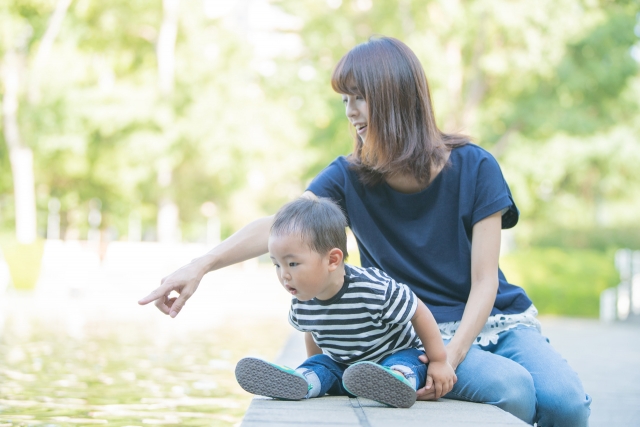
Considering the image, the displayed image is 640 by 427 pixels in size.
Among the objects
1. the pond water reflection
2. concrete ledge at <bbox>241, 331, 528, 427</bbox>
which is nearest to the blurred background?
the pond water reflection

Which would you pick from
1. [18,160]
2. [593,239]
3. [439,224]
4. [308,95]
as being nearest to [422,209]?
[439,224]

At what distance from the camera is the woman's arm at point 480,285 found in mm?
2789

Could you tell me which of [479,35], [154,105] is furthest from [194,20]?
[479,35]

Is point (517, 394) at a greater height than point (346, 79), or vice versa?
point (346, 79)

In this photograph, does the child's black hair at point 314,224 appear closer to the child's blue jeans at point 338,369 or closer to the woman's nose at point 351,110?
the child's blue jeans at point 338,369

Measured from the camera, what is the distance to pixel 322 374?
2854 mm

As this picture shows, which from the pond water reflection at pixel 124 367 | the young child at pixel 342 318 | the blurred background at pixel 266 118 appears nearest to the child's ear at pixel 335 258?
the young child at pixel 342 318

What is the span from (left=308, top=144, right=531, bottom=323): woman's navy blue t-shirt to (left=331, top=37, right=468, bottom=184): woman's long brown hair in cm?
10

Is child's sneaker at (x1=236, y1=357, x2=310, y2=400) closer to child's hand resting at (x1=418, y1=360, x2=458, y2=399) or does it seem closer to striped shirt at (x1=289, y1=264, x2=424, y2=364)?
striped shirt at (x1=289, y1=264, x2=424, y2=364)

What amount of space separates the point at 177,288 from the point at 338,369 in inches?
25.6

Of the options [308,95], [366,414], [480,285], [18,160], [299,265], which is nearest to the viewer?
[366,414]

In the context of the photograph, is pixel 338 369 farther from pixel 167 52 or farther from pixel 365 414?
pixel 167 52

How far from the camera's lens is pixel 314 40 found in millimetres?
21484

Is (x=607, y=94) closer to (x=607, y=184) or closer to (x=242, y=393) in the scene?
(x=607, y=184)
